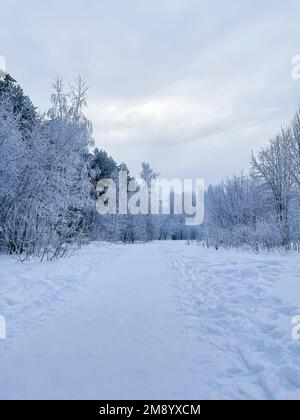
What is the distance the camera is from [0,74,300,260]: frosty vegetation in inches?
509

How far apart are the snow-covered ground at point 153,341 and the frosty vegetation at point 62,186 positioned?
20.4 ft

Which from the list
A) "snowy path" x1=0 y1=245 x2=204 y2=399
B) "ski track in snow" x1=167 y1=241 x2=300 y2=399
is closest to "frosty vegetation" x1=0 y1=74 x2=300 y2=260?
"snowy path" x1=0 y1=245 x2=204 y2=399

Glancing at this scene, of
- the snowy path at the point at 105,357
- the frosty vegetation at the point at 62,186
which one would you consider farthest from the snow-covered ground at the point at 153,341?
the frosty vegetation at the point at 62,186

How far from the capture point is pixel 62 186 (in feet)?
48.7

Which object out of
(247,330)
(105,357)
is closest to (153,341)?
(105,357)

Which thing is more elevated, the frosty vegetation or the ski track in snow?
the frosty vegetation

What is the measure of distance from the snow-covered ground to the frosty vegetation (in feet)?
20.4

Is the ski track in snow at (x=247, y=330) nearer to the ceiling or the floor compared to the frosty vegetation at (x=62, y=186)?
nearer to the floor

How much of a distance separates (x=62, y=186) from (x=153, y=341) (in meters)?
12.0

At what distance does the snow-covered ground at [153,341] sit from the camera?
2.82 meters

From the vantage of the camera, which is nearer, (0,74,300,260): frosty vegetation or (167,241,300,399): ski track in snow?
(167,241,300,399): ski track in snow

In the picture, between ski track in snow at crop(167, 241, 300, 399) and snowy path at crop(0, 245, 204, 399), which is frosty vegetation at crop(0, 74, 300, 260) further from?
ski track in snow at crop(167, 241, 300, 399)

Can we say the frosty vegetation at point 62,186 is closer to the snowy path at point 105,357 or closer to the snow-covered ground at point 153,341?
the snow-covered ground at point 153,341
